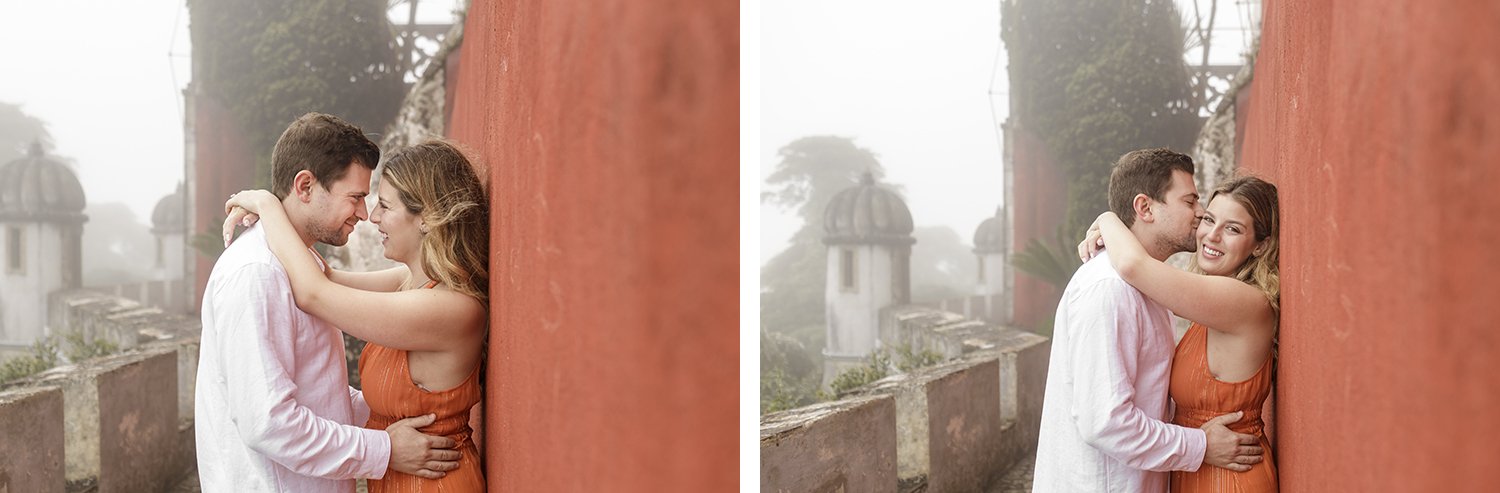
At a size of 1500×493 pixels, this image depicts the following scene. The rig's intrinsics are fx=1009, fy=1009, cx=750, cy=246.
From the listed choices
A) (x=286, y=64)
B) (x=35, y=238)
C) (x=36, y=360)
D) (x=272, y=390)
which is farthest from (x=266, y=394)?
(x=35, y=238)

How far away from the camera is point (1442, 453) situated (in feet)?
4.89

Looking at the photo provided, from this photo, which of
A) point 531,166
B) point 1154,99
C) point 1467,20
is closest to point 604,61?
point 531,166

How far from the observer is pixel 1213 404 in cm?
235

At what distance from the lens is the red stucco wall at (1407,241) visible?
1.42 metres

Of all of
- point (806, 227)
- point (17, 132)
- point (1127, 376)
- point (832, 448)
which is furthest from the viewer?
point (806, 227)

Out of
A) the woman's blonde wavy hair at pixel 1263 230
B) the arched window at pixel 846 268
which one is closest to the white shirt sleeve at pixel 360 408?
the woman's blonde wavy hair at pixel 1263 230

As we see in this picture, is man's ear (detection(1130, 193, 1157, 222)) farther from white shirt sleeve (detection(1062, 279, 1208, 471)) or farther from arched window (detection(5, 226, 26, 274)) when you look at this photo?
arched window (detection(5, 226, 26, 274))

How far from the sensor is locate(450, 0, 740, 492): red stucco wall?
155 cm

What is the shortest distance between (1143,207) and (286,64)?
9.40 metres

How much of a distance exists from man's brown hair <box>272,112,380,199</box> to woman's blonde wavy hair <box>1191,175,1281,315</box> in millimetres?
2065

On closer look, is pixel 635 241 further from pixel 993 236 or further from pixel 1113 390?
pixel 993 236

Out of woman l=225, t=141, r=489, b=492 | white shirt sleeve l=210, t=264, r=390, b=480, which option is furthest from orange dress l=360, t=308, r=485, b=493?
white shirt sleeve l=210, t=264, r=390, b=480

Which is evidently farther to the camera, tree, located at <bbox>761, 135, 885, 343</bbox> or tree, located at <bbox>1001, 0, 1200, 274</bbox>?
tree, located at <bbox>761, 135, 885, 343</bbox>

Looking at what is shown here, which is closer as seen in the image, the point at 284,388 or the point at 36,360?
the point at 284,388
